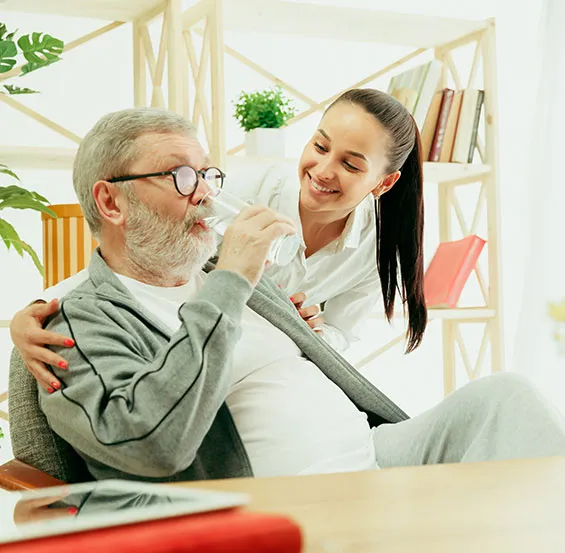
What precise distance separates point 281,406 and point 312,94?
2.08 m

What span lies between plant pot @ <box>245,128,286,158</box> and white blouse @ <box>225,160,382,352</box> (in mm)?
419

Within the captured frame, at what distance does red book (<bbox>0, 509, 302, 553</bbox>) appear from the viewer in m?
0.37

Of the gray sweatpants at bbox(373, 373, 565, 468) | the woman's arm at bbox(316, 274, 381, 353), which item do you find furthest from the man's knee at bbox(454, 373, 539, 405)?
the woman's arm at bbox(316, 274, 381, 353)

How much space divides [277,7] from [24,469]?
198 cm

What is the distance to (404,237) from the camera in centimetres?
221

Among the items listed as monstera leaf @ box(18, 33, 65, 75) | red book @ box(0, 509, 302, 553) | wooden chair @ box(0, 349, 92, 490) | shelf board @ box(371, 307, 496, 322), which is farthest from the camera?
shelf board @ box(371, 307, 496, 322)

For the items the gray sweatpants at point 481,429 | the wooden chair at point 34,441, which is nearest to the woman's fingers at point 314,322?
the gray sweatpants at point 481,429

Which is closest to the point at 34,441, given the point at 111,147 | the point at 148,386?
the point at 148,386

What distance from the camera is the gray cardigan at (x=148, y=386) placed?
1.10 meters

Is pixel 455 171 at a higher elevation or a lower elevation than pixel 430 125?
lower

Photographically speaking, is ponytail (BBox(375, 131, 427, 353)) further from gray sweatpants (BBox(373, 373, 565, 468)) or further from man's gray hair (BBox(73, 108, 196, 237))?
man's gray hair (BBox(73, 108, 196, 237))

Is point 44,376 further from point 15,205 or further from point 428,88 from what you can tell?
point 428,88

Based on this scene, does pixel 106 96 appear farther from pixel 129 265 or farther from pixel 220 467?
pixel 220 467

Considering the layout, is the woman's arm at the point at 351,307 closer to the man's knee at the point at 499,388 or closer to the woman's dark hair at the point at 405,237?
the woman's dark hair at the point at 405,237
